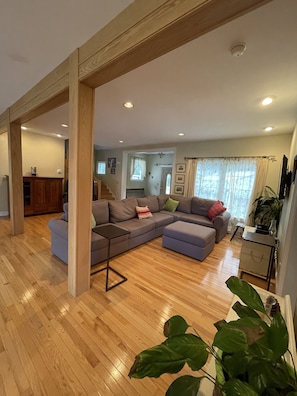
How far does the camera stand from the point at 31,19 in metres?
1.30

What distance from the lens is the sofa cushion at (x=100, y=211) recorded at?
10.2 feet

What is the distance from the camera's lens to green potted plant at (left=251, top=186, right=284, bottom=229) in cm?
343

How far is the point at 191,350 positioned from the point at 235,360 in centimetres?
13

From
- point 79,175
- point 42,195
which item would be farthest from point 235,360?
point 42,195

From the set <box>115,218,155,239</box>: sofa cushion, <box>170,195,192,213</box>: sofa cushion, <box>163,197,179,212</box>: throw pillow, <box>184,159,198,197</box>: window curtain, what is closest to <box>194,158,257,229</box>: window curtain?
<box>184,159,198,197</box>: window curtain

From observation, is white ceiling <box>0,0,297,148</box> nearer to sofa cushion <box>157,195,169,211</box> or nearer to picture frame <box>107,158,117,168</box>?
sofa cushion <box>157,195,169,211</box>

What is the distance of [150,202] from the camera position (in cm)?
445

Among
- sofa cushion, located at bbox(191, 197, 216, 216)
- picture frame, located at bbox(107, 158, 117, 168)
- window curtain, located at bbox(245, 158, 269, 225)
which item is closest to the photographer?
window curtain, located at bbox(245, 158, 269, 225)

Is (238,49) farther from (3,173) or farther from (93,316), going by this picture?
(3,173)

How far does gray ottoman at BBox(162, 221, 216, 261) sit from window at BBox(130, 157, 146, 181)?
571 centimetres

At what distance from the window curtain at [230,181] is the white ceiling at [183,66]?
4.04ft

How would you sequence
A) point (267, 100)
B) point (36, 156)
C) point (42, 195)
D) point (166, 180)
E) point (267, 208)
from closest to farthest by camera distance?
point (267, 100) < point (267, 208) < point (42, 195) < point (36, 156) < point (166, 180)

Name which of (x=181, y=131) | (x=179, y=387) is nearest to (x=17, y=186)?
(x=181, y=131)

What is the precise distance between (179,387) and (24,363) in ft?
4.64
